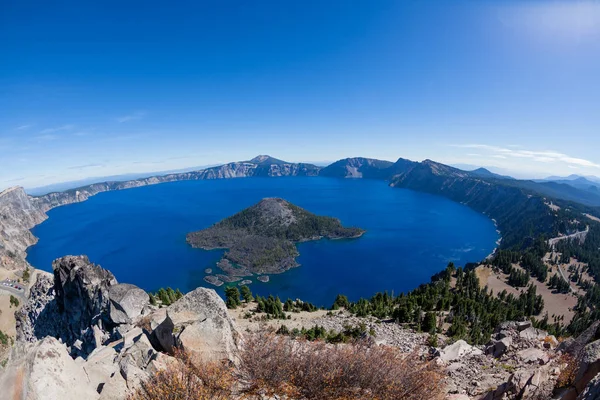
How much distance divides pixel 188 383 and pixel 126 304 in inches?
1118

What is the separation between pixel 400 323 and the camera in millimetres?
38719

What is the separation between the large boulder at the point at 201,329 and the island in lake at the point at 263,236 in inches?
3772

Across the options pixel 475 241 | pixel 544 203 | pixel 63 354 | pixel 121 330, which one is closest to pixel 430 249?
pixel 475 241

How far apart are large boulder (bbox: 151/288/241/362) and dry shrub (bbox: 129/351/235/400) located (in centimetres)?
55

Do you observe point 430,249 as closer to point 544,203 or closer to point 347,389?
point 544,203

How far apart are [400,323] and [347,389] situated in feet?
100

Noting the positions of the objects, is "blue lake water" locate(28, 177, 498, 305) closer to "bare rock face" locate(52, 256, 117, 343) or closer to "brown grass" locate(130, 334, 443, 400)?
"bare rock face" locate(52, 256, 117, 343)

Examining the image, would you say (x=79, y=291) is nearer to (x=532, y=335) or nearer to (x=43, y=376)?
(x=43, y=376)

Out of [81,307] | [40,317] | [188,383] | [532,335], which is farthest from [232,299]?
[40,317]

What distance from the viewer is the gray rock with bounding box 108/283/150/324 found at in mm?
32562

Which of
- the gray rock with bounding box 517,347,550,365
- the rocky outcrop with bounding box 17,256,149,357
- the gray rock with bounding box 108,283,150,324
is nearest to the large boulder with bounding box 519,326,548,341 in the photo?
the gray rock with bounding box 517,347,550,365

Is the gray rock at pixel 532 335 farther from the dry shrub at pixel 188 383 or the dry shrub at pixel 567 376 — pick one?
the dry shrub at pixel 188 383

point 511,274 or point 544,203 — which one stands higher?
point 544,203

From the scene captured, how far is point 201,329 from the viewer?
13.7 m
